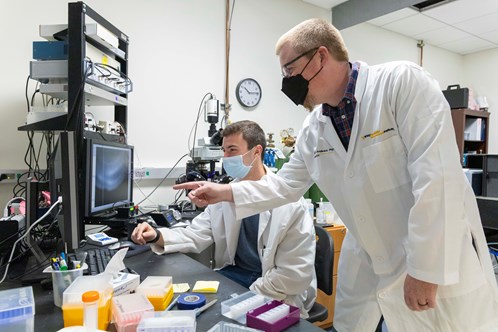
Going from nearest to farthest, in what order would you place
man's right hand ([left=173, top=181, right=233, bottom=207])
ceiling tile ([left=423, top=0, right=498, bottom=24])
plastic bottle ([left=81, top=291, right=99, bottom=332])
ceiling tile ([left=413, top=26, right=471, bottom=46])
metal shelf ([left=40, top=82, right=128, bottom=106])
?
1. plastic bottle ([left=81, top=291, right=99, bottom=332])
2. man's right hand ([left=173, top=181, right=233, bottom=207])
3. metal shelf ([left=40, top=82, right=128, bottom=106])
4. ceiling tile ([left=423, top=0, right=498, bottom=24])
5. ceiling tile ([left=413, top=26, right=471, bottom=46])

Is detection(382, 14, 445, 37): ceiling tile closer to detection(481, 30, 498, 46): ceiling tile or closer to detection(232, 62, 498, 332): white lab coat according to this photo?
detection(481, 30, 498, 46): ceiling tile

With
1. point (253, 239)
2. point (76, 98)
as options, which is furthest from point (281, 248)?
point (76, 98)

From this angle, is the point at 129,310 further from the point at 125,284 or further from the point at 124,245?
the point at 124,245

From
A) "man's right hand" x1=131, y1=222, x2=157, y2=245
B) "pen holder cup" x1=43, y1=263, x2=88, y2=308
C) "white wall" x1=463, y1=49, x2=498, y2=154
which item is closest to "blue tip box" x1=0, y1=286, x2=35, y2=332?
"pen holder cup" x1=43, y1=263, x2=88, y2=308

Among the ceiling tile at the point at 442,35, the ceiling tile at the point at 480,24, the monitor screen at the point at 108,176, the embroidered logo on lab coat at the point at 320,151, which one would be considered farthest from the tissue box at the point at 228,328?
the ceiling tile at the point at 442,35

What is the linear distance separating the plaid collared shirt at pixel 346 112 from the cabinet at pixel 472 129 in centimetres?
380

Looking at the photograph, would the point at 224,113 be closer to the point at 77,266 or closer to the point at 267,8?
the point at 267,8

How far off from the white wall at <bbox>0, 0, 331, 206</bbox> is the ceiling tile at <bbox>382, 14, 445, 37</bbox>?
1369 millimetres

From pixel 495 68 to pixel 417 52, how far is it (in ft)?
4.10

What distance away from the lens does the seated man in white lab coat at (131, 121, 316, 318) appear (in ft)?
4.38

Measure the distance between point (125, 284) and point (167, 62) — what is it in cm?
219

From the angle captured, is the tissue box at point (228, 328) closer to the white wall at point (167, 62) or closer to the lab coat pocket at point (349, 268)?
the lab coat pocket at point (349, 268)

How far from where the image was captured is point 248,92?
10.5 ft

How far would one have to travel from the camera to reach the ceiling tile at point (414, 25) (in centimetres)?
381
